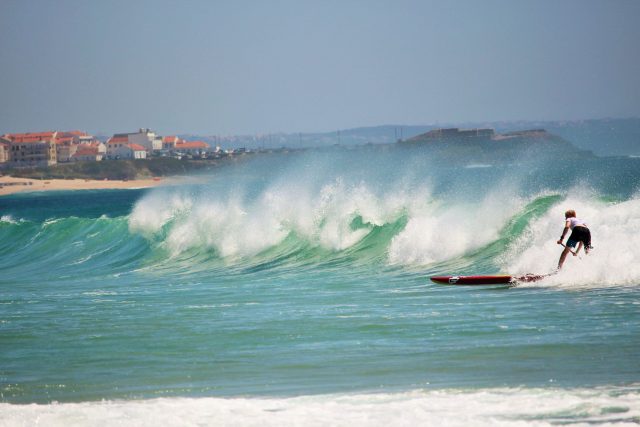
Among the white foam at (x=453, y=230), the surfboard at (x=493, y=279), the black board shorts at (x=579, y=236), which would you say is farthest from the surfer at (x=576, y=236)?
the white foam at (x=453, y=230)

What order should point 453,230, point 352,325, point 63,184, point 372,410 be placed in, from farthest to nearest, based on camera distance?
point 63,184 < point 453,230 < point 352,325 < point 372,410

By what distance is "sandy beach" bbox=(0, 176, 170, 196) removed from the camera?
164137 mm

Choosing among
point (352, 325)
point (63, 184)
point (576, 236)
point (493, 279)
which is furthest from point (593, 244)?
point (63, 184)

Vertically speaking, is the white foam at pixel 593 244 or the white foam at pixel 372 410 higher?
the white foam at pixel 593 244

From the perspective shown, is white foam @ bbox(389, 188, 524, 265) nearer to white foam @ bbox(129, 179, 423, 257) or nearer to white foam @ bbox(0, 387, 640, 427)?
white foam @ bbox(129, 179, 423, 257)

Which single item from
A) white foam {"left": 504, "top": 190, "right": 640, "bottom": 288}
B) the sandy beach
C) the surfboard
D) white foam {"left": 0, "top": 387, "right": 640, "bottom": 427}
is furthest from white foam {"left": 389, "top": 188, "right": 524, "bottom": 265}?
the sandy beach

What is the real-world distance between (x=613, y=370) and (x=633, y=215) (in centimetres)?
893

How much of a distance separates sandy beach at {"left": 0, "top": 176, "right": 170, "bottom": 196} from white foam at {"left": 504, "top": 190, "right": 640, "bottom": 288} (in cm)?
14284

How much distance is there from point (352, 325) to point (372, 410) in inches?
165

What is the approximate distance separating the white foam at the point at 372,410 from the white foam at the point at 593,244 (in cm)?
636

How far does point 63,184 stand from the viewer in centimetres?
17075

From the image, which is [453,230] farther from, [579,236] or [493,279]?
[579,236]

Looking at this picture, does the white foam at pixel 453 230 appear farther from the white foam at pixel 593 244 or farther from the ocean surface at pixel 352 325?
the white foam at pixel 593 244

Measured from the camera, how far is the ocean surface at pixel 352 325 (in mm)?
9617
